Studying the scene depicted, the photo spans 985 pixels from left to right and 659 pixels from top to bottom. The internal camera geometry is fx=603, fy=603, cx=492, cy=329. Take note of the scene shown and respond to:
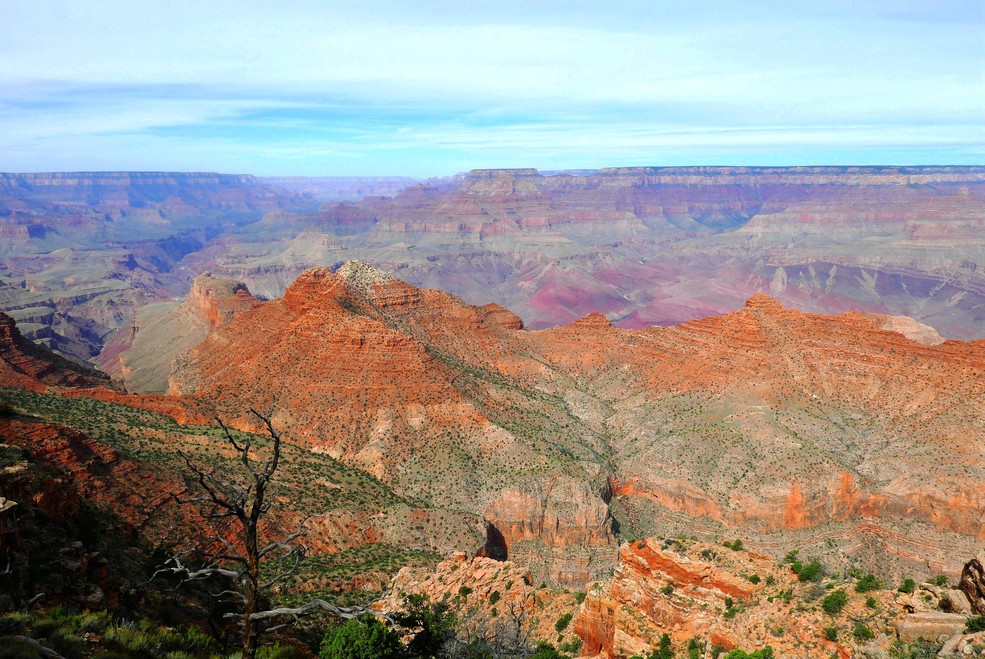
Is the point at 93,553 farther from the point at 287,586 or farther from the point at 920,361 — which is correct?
the point at 920,361

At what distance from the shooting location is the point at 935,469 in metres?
63.9

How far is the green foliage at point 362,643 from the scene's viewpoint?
79.4 feet

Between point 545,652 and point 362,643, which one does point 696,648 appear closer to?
point 545,652

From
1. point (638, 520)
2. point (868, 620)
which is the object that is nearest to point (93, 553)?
point (868, 620)

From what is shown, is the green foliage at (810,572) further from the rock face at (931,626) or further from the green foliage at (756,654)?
the rock face at (931,626)

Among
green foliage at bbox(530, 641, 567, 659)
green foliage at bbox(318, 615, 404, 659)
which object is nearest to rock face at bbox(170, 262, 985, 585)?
green foliage at bbox(530, 641, 567, 659)

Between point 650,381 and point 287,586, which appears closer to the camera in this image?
point 287,586

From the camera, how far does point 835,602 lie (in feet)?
87.2

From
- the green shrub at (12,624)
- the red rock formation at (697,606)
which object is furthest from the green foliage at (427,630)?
the green shrub at (12,624)

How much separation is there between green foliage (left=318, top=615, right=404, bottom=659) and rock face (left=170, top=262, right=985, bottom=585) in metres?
35.3

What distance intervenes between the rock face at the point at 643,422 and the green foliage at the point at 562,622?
23363 mm

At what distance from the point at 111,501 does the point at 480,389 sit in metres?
47.5

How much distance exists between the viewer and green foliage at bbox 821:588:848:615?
26516 mm

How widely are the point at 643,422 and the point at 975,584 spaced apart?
5675 centimetres
